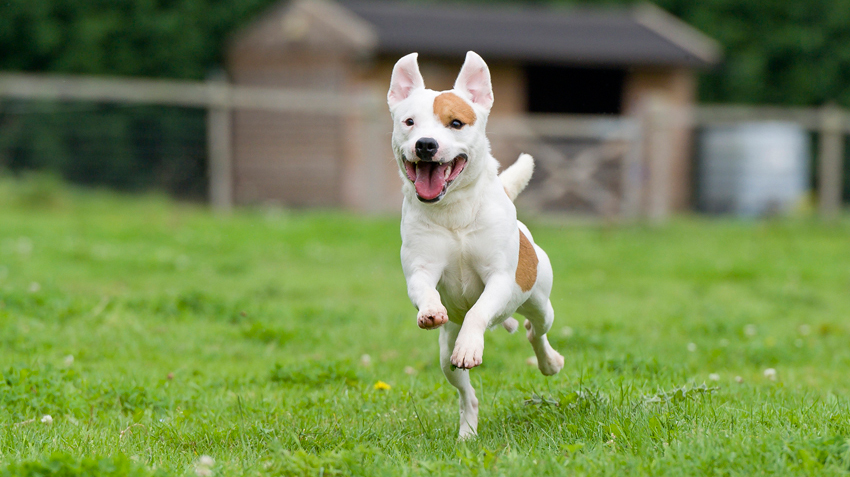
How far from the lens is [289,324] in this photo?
6.40 metres

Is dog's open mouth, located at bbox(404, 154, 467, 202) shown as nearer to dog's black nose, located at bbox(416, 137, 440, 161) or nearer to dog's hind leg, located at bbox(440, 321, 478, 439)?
dog's black nose, located at bbox(416, 137, 440, 161)

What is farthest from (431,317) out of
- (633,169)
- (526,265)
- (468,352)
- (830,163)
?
(830,163)

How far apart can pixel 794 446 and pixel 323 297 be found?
207 inches

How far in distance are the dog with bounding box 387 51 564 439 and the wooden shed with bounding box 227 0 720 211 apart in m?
12.0

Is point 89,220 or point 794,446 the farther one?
point 89,220

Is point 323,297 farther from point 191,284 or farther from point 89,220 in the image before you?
point 89,220

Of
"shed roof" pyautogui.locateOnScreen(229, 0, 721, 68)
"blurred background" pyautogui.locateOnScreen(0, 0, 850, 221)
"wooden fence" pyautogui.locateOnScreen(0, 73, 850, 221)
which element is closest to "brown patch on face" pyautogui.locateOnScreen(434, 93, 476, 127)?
"blurred background" pyautogui.locateOnScreen(0, 0, 850, 221)

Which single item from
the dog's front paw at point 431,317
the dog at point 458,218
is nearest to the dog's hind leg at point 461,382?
the dog at point 458,218

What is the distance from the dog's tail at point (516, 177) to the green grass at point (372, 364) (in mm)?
888

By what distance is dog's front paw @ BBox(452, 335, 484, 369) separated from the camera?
10.5ft

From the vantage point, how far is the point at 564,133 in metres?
15.5

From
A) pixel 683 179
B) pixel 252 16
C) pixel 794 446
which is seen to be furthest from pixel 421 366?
pixel 252 16

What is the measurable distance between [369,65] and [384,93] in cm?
62

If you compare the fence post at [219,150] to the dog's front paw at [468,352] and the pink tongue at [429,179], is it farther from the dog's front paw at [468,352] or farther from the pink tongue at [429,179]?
the dog's front paw at [468,352]
